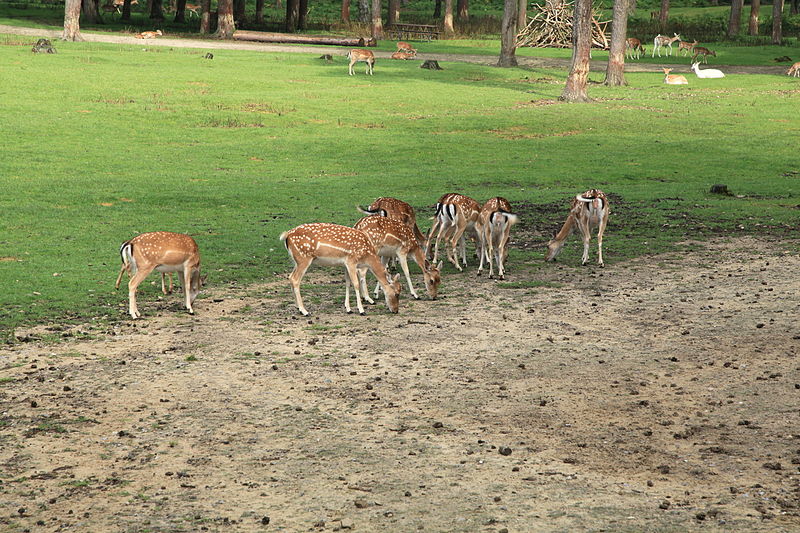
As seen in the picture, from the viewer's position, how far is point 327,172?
2202 cm

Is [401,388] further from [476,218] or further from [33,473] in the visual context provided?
[476,218]

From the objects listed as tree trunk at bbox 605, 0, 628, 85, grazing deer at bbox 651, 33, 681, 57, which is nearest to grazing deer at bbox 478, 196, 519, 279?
tree trunk at bbox 605, 0, 628, 85

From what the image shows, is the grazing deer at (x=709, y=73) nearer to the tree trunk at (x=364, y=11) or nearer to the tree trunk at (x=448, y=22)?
the tree trunk at (x=448, y=22)

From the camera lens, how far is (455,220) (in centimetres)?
1383

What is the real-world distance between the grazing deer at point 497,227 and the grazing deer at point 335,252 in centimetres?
227

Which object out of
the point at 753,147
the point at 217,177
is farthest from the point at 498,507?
the point at 753,147

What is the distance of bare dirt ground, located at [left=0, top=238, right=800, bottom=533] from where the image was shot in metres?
6.76

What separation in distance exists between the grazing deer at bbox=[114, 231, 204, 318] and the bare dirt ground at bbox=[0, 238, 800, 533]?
0.38 meters

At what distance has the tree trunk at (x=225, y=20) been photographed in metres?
53.4

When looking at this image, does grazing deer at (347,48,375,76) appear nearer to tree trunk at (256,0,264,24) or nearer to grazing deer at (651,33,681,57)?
grazing deer at (651,33,681,57)

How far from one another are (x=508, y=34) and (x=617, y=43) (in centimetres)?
817

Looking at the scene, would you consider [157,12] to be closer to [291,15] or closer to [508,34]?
[291,15]

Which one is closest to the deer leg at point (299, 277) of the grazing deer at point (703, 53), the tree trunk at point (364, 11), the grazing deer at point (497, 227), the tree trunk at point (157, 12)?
the grazing deer at point (497, 227)

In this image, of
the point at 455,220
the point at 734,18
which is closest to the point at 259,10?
the point at 734,18
